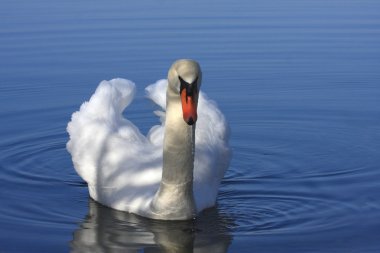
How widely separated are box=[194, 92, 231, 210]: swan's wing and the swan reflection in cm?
18

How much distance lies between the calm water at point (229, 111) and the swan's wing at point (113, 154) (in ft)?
0.69

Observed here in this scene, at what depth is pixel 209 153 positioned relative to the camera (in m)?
10.5

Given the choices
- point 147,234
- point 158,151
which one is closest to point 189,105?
point 147,234

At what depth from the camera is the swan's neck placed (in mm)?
9516

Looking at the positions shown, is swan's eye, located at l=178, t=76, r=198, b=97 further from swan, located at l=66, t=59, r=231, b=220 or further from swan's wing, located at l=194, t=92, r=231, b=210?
swan's wing, located at l=194, t=92, r=231, b=210

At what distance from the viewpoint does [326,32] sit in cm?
1945

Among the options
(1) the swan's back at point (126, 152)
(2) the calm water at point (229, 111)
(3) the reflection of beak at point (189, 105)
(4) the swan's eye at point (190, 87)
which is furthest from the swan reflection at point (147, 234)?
(4) the swan's eye at point (190, 87)

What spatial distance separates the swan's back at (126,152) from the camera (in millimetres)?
10070

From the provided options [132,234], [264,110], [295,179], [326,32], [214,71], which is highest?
[326,32]

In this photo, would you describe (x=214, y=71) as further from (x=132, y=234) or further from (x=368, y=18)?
(x=132, y=234)

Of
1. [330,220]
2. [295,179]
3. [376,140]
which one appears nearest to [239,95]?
[376,140]

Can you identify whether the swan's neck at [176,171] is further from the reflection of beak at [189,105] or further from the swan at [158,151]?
the reflection of beak at [189,105]

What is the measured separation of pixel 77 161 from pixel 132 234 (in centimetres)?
152

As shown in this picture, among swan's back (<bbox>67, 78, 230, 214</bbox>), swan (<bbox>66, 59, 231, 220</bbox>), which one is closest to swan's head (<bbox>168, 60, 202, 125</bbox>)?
swan (<bbox>66, 59, 231, 220</bbox>)
